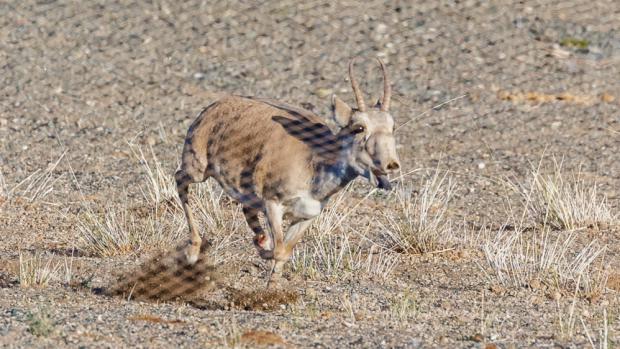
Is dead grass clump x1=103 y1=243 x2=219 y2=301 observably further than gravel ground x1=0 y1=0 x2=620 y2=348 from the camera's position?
Yes

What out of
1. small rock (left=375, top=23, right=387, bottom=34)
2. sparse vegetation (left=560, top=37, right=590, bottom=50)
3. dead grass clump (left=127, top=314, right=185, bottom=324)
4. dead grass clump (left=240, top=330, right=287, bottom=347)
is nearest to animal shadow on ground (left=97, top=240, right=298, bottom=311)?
dead grass clump (left=127, top=314, right=185, bottom=324)

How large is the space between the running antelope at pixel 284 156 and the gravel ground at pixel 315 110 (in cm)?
56

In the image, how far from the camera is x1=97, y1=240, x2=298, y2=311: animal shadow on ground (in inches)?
349

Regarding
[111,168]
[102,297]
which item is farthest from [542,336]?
[111,168]

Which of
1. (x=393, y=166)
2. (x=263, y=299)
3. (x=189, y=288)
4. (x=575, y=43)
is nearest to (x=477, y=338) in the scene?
(x=393, y=166)

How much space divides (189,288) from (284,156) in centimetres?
111

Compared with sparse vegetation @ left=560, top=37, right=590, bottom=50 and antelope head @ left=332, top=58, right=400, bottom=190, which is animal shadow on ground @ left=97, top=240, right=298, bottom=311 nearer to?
antelope head @ left=332, top=58, right=400, bottom=190

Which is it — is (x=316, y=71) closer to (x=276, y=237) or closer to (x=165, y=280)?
(x=165, y=280)

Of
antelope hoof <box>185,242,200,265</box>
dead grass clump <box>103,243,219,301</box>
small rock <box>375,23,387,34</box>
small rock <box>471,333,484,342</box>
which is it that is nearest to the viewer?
small rock <box>471,333,484,342</box>

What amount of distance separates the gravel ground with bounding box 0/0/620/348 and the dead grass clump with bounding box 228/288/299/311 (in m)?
0.13

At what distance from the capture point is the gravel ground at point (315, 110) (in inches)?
313

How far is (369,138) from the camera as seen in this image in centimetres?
838

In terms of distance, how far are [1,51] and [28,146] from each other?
4338 mm

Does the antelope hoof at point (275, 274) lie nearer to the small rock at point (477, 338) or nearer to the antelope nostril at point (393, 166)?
the antelope nostril at point (393, 166)
